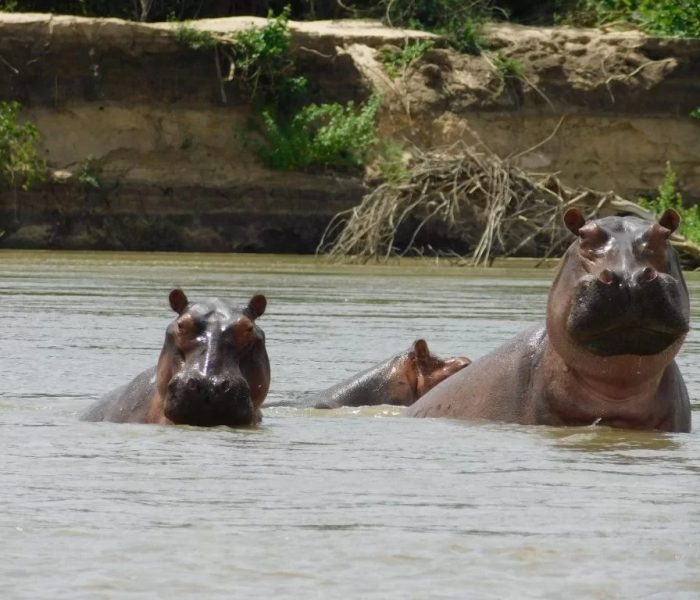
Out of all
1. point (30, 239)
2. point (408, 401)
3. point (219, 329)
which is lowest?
point (30, 239)

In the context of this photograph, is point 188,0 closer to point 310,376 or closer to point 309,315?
point 309,315

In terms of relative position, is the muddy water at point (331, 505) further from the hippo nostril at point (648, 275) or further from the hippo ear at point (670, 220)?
the hippo ear at point (670, 220)

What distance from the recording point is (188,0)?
88.9 ft

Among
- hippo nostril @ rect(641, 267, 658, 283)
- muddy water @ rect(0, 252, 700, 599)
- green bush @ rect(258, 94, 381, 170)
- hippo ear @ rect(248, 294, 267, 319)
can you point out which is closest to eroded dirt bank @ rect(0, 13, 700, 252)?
green bush @ rect(258, 94, 381, 170)

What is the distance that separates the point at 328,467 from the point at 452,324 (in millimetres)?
6123

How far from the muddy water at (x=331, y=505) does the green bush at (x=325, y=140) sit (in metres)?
15.4

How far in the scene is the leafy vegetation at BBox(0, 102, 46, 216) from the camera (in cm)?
2356

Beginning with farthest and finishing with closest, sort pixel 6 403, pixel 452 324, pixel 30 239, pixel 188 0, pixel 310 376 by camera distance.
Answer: pixel 188 0 < pixel 30 239 < pixel 452 324 < pixel 310 376 < pixel 6 403

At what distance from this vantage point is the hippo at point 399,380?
7488 millimetres

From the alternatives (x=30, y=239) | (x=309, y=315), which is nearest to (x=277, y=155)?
(x=30, y=239)

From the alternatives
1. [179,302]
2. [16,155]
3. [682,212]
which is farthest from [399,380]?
[16,155]

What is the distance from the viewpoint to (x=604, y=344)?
578 cm

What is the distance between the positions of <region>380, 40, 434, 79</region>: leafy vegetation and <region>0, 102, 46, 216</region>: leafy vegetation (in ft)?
15.5

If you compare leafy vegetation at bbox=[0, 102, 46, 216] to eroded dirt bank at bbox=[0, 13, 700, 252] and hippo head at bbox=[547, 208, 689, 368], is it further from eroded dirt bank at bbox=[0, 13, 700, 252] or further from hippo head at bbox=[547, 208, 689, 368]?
hippo head at bbox=[547, 208, 689, 368]
